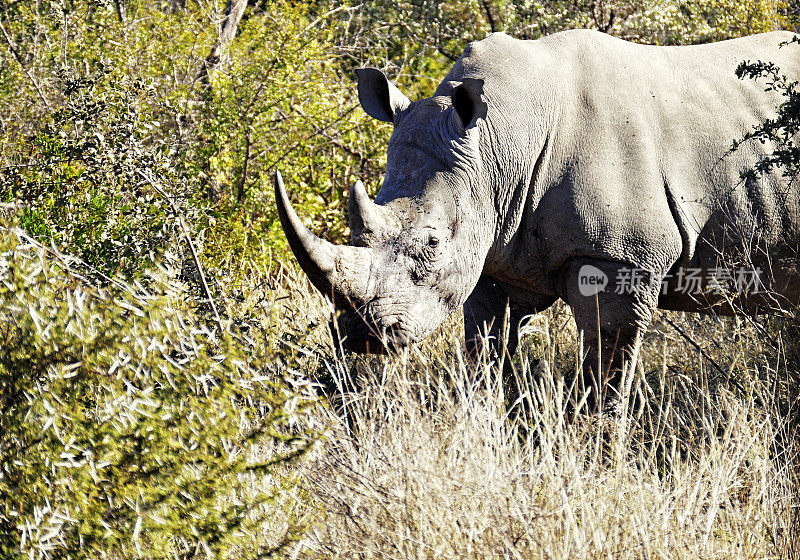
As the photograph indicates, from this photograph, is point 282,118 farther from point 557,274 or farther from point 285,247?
point 557,274

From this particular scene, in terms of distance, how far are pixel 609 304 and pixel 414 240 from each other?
1.04 meters

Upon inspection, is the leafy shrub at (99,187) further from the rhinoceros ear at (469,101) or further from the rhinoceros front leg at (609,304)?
the rhinoceros front leg at (609,304)

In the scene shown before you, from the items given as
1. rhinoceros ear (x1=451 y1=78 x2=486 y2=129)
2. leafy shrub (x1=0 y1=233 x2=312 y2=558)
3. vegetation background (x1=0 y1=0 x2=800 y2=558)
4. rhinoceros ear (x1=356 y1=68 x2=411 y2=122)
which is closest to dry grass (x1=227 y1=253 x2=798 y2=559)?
vegetation background (x1=0 y1=0 x2=800 y2=558)

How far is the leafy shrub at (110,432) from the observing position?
259cm

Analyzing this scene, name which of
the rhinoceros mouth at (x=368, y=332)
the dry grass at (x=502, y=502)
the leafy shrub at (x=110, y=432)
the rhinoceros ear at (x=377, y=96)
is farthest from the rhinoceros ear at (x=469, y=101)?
the leafy shrub at (x=110, y=432)

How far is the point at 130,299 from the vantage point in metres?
2.90

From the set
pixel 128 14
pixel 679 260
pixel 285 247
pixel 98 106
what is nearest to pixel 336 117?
pixel 285 247

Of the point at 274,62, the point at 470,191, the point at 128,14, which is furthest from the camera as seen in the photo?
the point at 128,14

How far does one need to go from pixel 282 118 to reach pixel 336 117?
466 millimetres

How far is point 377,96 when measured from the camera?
17.4ft

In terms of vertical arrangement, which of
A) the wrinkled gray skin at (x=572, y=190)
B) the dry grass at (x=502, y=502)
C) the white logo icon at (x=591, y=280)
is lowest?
the dry grass at (x=502, y=502)

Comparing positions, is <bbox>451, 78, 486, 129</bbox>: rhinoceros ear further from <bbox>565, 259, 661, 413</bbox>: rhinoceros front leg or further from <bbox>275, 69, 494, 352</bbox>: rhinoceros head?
<bbox>565, 259, 661, 413</bbox>: rhinoceros front leg

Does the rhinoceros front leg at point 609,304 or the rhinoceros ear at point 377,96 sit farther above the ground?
the rhinoceros ear at point 377,96

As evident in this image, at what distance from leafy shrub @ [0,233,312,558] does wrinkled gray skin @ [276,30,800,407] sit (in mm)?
1679
